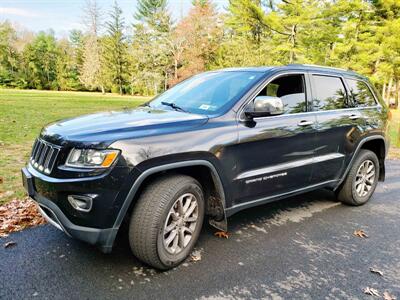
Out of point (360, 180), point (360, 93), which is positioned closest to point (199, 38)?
point (360, 93)

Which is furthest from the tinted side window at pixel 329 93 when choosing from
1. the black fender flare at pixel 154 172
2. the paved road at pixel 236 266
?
the black fender flare at pixel 154 172

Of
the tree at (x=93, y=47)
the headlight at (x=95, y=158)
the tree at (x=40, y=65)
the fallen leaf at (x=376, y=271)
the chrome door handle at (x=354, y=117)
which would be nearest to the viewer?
the headlight at (x=95, y=158)

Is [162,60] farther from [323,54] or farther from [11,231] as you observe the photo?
[11,231]

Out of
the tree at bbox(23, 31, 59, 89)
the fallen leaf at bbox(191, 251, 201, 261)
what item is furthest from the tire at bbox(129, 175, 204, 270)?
the tree at bbox(23, 31, 59, 89)

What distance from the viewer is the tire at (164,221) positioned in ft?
8.91

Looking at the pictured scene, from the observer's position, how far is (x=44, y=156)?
111 inches

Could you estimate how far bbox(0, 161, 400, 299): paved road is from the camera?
2.65 metres

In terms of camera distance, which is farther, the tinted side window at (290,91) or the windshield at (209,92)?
the tinted side window at (290,91)

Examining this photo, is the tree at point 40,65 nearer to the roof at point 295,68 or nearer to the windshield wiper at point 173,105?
the windshield wiper at point 173,105

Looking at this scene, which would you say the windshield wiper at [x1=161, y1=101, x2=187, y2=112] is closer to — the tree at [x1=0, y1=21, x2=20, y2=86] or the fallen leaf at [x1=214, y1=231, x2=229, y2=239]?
the fallen leaf at [x1=214, y1=231, x2=229, y2=239]

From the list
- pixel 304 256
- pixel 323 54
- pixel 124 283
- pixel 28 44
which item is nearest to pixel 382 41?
pixel 323 54

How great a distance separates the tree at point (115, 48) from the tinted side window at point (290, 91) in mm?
50050

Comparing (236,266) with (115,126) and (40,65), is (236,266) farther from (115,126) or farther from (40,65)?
(40,65)

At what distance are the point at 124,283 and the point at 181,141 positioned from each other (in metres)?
1.25
